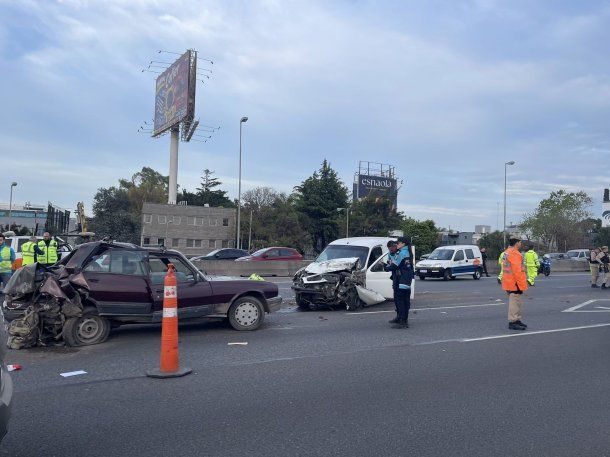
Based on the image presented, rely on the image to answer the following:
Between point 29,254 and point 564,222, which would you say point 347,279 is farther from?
point 564,222

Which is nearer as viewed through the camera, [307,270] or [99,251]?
[99,251]

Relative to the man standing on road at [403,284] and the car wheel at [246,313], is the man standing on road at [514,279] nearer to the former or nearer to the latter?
the man standing on road at [403,284]

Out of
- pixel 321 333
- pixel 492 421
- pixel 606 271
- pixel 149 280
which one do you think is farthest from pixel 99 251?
pixel 606 271

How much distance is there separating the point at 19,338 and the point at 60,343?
0.60 m

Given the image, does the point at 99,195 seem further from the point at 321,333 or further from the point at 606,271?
the point at 321,333

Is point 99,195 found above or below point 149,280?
above

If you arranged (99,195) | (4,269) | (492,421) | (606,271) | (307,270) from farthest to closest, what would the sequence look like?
(99,195) → (606,271) → (4,269) → (307,270) → (492,421)

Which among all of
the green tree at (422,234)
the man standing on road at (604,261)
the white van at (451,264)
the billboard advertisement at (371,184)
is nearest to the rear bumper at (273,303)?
the man standing on road at (604,261)

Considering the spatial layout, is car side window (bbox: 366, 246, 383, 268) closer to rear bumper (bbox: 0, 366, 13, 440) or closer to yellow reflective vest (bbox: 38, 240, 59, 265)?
yellow reflective vest (bbox: 38, 240, 59, 265)

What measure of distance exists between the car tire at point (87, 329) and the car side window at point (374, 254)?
6735mm

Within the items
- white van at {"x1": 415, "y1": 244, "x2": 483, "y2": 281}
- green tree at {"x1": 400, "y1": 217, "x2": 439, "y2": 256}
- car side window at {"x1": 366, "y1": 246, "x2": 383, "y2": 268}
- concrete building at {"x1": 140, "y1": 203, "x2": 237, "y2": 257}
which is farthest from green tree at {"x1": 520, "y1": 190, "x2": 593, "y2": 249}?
car side window at {"x1": 366, "y1": 246, "x2": 383, "y2": 268}

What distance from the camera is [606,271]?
22578mm

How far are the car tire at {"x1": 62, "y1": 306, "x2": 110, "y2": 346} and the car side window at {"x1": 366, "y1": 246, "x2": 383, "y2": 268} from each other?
22.1ft

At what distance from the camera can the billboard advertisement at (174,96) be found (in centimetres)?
5095
